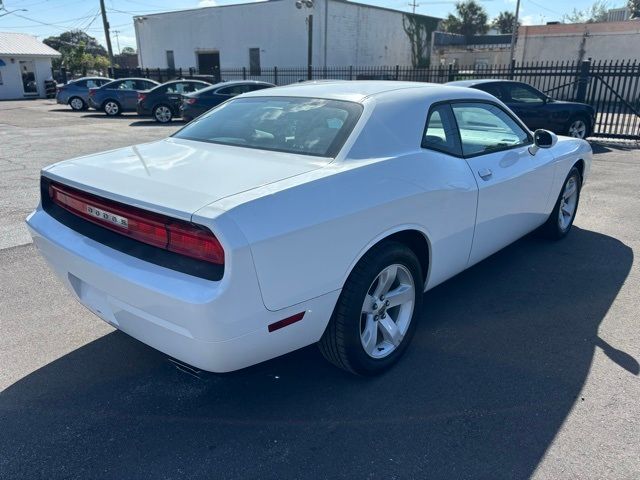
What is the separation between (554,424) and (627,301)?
1.90 metres

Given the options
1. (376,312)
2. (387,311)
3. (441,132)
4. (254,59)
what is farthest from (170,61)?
(376,312)

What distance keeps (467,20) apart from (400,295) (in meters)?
77.8

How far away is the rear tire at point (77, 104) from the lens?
22.4 metres

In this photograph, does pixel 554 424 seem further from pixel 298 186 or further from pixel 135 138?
pixel 135 138

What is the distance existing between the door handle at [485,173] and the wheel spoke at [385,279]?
1.06 meters

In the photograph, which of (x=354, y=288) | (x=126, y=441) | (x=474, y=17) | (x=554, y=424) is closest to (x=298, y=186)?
(x=354, y=288)

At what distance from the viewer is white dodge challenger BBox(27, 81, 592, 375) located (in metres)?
2.19

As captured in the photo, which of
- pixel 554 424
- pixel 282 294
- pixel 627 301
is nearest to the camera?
pixel 282 294

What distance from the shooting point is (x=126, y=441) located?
2.49 m

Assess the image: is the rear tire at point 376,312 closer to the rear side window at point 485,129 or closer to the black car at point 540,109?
the rear side window at point 485,129

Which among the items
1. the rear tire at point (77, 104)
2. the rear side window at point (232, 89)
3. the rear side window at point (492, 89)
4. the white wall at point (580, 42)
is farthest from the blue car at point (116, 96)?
the white wall at point (580, 42)

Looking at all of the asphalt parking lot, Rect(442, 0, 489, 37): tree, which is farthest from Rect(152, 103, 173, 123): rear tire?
Rect(442, 0, 489, 37): tree

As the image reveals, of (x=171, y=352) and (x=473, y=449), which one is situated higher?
(x=171, y=352)

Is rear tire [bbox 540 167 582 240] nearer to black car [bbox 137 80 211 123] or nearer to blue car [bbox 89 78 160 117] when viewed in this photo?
black car [bbox 137 80 211 123]
